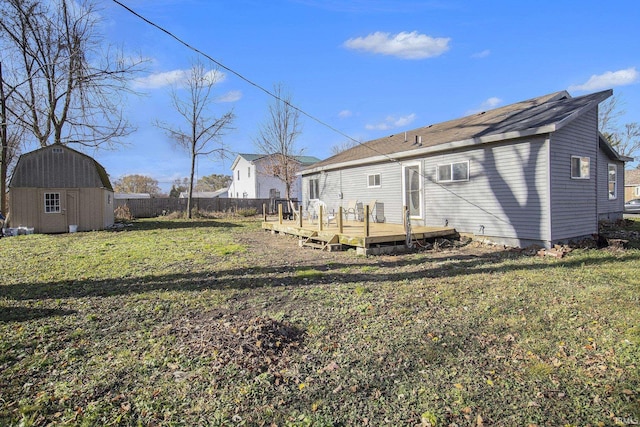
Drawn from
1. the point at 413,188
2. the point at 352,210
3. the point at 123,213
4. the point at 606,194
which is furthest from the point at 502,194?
the point at 123,213

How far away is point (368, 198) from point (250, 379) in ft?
36.5

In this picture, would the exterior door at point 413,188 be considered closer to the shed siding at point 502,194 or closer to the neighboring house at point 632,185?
the shed siding at point 502,194

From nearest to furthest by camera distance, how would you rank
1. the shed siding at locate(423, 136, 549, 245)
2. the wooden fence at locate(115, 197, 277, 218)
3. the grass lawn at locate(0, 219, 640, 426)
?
1. the grass lawn at locate(0, 219, 640, 426)
2. the shed siding at locate(423, 136, 549, 245)
3. the wooden fence at locate(115, 197, 277, 218)

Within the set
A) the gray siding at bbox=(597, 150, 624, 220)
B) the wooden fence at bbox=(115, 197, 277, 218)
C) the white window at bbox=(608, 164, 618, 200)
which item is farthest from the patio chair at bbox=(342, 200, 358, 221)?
the wooden fence at bbox=(115, 197, 277, 218)

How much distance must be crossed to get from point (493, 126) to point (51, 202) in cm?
1741

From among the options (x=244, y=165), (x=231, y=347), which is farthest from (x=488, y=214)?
(x=244, y=165)

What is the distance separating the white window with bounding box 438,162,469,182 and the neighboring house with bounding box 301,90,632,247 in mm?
28

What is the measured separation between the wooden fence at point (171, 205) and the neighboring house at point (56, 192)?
9.01 meters

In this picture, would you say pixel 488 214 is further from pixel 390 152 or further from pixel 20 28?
pixel 20 28

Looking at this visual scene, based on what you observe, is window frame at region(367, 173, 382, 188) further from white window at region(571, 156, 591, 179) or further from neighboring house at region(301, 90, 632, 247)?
white window at region(571, 156, 591, 179)

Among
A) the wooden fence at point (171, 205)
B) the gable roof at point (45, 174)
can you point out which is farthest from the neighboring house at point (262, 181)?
the gable roof at point (45, 174)

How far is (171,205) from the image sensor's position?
26906 millimetres

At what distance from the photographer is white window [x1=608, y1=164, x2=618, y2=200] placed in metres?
17.4

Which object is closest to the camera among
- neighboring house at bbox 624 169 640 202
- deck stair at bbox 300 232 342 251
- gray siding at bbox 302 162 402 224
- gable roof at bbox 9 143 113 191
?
deck stair at bbox 300 232 342 251
